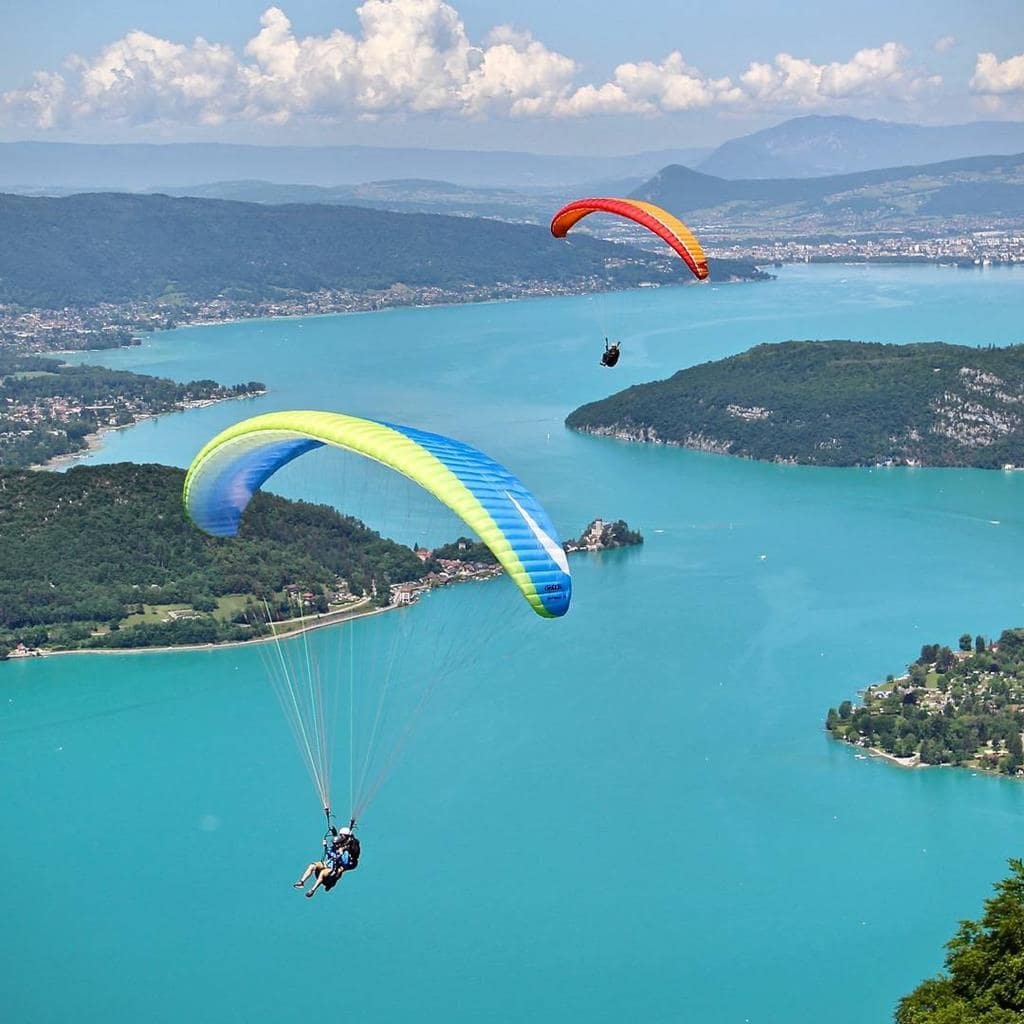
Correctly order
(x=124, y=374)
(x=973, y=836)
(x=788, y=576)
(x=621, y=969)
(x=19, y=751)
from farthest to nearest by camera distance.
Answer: (x=124, y=374) → (x=788, y=576) → (x=19, y=751) → (x=973, y=836) → (x=621, y=969)

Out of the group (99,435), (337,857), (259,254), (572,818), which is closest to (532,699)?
(572,818)

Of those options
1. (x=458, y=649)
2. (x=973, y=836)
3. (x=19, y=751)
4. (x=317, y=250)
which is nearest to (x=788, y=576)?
(x=458, y=649)

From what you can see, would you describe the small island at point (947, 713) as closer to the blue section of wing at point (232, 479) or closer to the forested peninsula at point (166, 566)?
the forested peninsula at point (166, 566)

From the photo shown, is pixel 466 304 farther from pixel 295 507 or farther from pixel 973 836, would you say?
pixel 973 836

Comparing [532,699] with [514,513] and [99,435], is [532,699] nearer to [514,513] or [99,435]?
[514,513]

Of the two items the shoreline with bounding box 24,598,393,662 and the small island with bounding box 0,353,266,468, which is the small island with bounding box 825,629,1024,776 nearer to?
the shoreline with bounding box 24,598,393,662

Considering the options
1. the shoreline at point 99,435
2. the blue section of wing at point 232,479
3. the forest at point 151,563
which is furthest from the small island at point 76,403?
the blue section of wing at point 232,479
